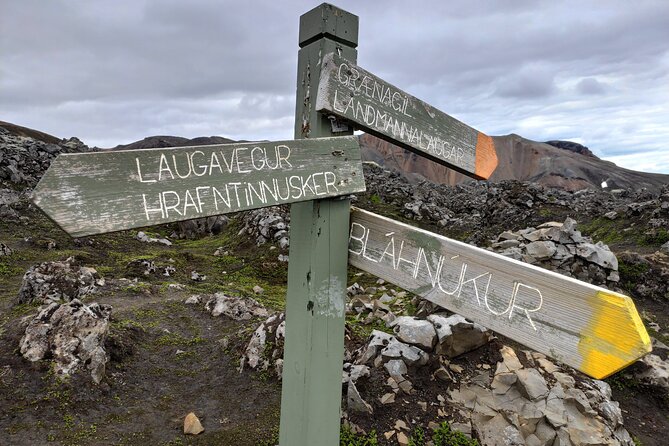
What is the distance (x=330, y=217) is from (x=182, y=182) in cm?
77

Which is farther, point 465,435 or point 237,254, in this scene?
point 237,254

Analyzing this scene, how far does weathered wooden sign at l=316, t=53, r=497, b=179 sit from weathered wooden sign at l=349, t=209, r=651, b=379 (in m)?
0.49

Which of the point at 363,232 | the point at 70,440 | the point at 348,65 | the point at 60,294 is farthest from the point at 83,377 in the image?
the point at 348,65

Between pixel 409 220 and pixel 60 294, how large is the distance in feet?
45.0

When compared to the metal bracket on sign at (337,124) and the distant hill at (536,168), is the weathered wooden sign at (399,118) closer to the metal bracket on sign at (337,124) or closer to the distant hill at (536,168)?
the metal bracket on sign at (337,124)

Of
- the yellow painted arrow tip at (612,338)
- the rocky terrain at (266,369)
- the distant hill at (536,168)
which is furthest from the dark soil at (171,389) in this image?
the distant hill at (536,168)

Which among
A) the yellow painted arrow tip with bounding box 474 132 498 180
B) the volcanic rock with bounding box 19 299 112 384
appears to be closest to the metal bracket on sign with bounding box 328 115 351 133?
the yellow painted arrow tip with bounding box 474 132 498 180

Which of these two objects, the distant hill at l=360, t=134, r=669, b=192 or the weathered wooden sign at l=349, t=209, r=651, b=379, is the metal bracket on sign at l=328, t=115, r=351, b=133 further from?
the distant hill at l=360, t=134, r=669, b=192

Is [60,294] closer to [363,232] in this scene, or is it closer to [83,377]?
[83,377]

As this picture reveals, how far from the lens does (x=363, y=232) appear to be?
2111mm

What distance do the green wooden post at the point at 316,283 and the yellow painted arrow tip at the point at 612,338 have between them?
106cm

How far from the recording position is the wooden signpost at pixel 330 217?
134 centimetres

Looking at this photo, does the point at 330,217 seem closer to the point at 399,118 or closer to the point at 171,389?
the point at 399,118

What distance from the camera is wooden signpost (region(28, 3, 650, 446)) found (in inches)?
52.9
